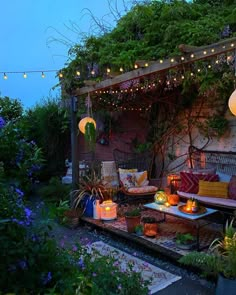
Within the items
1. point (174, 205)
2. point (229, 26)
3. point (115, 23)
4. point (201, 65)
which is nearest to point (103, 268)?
point (174, 205)

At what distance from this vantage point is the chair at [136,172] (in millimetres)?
5344

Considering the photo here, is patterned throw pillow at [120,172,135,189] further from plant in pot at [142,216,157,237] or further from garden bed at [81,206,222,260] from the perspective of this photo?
plant in pot at [142,216,157,237]

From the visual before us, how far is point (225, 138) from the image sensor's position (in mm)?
5527

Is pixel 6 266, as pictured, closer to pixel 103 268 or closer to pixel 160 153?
pixel 103 268

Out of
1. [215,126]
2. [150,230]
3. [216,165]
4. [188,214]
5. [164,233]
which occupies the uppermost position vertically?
[215,126]

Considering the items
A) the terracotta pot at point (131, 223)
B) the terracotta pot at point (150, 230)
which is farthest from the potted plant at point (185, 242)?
the terracotta pot at point (131, 223)

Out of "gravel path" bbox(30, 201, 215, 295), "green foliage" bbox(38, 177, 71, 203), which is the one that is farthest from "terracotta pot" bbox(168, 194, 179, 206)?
"green foliage" bbox(38, 177, 71, 203)

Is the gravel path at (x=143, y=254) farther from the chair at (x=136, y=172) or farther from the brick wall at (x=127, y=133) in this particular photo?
the brick wall at (x=127, y=133)

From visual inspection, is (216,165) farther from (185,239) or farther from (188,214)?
(185,239)

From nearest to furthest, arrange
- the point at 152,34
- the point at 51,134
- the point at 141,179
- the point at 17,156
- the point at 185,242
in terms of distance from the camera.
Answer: the point at 17,156, the point at 185,242, the point at 152,34, the point at 141,179, the point at 51,134

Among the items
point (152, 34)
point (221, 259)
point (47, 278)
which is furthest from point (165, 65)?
point (47, 278)

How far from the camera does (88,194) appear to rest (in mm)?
4988

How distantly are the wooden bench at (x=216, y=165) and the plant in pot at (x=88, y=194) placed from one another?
52.0 inches

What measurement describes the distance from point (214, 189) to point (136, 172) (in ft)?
5.39
